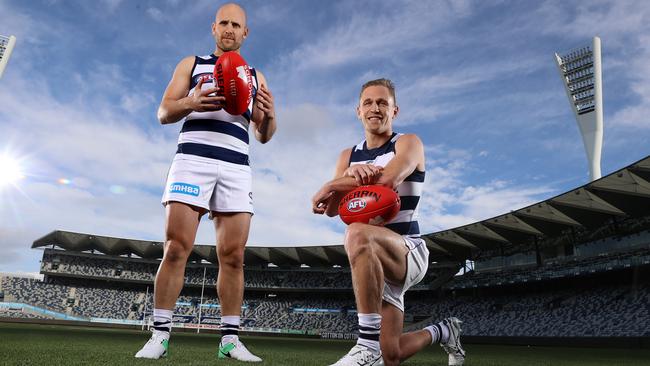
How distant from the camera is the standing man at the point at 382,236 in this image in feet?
10.1

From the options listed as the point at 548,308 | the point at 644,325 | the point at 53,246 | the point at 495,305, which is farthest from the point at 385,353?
the point at 53,246

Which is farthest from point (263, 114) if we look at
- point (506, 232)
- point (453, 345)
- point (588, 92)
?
point (588, 92)

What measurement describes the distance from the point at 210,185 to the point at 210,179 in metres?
0.05

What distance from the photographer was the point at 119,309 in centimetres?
4884

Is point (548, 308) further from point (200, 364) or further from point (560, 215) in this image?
point (200, 364)

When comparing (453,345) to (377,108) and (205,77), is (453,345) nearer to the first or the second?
(377,108)

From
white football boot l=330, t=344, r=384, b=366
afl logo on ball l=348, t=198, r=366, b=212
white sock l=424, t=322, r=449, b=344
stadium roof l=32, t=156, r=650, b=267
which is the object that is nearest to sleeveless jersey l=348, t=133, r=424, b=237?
Result: afl logo on ball l=348, t=198, r=366, b=212

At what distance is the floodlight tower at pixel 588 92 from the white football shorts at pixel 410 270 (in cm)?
4152

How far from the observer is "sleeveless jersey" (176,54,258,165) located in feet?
12.7

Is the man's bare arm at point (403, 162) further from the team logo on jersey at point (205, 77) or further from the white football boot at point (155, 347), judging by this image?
the white football boot at point (155, 347)

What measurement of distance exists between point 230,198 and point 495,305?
36959 mm

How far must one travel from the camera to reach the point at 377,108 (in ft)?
11.9

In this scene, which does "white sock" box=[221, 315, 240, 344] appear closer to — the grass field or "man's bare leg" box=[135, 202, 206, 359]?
the grass field

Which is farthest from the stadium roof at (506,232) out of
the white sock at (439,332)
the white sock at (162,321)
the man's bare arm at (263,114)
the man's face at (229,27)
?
the white sock at (162,321)
